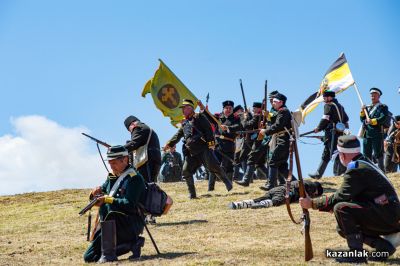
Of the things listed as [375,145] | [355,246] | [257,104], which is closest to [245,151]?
[257,104]

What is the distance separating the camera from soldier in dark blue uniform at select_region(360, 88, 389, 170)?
18453 millimetres

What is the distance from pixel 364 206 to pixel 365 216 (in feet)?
0.38

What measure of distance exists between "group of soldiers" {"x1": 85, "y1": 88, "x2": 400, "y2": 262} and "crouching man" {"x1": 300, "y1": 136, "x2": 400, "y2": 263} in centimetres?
1

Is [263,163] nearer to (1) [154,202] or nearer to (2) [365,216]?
(1) [154,202]

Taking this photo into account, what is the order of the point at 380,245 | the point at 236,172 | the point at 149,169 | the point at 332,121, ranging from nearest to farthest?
the point at 380,245, the point at 149,169, the point at 332,121, the point at 236,172

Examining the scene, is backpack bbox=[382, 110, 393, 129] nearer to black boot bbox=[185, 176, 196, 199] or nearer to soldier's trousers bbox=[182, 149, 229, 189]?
soldier's trousers bbox=[182, 149, 229, 189]

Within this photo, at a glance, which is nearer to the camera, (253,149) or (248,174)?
(253,149)

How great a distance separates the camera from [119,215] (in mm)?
9883

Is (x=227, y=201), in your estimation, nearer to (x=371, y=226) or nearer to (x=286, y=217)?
(x=286, y=217)

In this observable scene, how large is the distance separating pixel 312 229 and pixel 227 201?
452cm

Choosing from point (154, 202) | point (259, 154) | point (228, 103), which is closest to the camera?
point (154, 202)

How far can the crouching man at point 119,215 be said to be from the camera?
9.75 metres

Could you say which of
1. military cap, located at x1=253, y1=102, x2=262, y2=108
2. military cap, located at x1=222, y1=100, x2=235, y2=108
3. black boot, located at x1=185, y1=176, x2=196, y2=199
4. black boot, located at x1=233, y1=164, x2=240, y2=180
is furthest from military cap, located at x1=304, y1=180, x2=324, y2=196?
black boot, located at x1=233, y1=164, x2=240, y2=180

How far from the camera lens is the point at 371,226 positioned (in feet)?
28.9
